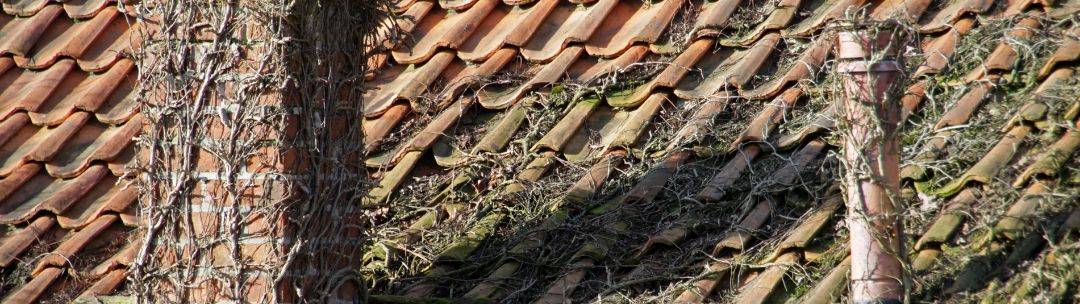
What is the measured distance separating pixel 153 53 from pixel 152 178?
0.34m

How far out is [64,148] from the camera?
14.8 ft

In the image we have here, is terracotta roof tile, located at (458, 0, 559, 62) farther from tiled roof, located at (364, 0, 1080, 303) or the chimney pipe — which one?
the chimney pipe

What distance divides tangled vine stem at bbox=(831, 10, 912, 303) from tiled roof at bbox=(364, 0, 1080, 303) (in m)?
0.18

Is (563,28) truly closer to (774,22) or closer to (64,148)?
(774,22)

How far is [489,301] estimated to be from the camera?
11.0 feet

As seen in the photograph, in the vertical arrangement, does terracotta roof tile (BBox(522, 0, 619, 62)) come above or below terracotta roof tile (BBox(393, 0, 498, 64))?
below

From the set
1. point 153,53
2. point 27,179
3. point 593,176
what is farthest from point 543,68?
point 27,179

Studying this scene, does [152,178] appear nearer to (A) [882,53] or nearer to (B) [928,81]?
(A) [882,53]

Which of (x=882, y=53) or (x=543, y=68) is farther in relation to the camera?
(x=543, y=68)

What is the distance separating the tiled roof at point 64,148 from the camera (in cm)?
401

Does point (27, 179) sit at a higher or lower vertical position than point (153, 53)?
lower

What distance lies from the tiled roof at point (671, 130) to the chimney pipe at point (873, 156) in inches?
7.2

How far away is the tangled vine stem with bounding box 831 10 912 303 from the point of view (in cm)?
→ 279

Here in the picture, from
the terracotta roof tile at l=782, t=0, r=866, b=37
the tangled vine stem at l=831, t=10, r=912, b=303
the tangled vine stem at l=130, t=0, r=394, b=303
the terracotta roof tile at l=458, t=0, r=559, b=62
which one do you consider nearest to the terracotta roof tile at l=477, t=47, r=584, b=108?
the terracotta roof tile at l=458, t=0, r=559, b=62
